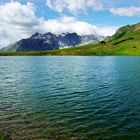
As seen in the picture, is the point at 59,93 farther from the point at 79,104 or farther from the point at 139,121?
the point at 139,121

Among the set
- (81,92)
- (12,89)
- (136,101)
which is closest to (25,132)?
(136,101)

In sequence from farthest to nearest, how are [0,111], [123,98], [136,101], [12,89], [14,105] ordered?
[12,89] → [123,98] → [136,101] → [14,105] → [0,111]

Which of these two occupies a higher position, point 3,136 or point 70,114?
point 3,136

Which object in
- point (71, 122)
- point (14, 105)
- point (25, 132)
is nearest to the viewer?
point (25, 132)

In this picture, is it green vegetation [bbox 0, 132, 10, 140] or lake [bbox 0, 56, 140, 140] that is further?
lake [bbox 0, 56, 140, 140]

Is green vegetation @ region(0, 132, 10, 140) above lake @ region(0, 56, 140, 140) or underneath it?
above

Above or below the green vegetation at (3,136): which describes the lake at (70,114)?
below

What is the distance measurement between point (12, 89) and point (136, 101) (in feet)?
96.0

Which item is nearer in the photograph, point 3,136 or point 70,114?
point 3,136

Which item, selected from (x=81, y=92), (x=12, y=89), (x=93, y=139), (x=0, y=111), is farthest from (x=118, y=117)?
(x=12, y=89)

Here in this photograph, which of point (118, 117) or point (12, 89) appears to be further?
point (12, 89)

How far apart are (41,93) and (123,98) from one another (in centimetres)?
1737

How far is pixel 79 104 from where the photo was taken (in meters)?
46.9

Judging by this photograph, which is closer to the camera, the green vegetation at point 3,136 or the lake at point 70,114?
the green vegetation at point 3,136
